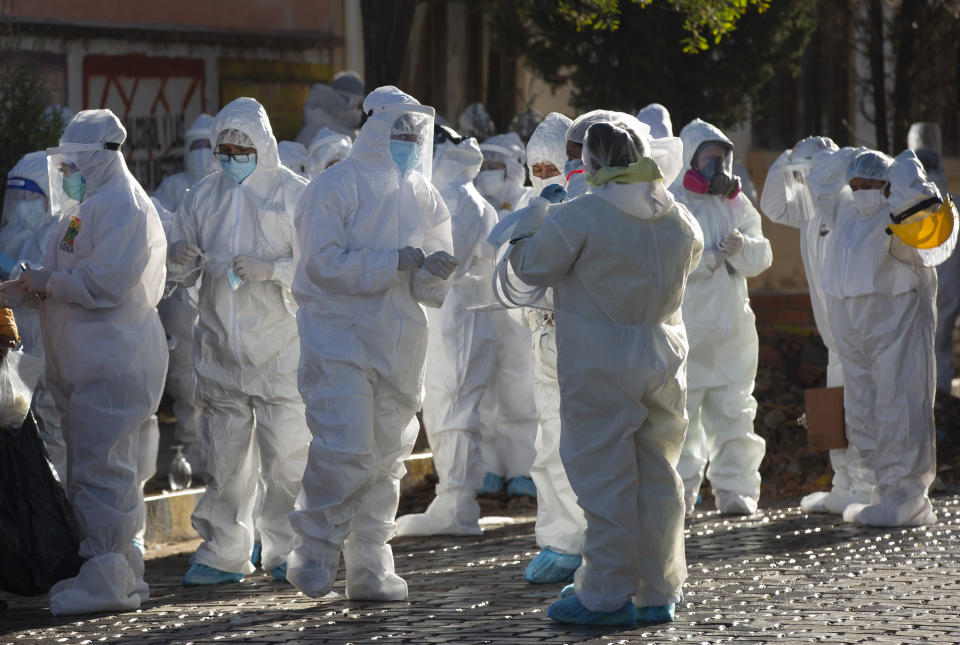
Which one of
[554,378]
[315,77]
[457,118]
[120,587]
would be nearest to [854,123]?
[457,118]

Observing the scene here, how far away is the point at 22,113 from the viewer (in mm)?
11086

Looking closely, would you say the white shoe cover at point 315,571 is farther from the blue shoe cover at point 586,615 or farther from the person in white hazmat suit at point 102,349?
the blue shoe cover at point 586,615

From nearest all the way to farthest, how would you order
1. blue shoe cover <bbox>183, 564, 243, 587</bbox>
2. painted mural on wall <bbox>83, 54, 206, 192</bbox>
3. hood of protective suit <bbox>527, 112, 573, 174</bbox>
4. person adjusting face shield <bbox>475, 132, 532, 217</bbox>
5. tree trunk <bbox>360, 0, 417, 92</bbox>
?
blue shoe cover <bbox>183, 564, 243, 587</bbox> < hood of protective suit <bbox>527, 112, 573, 174</bbox> < person adjusting face shield <bbox>475, 132, 532, 217</bbox> < tree trunk <bbox>360, 0, 417, 92</bbox> < painted mural on wall <bbox>83, 54, 206, 192</bbox>

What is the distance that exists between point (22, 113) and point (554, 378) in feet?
15.8

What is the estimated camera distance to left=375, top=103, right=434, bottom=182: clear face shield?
24.5ft

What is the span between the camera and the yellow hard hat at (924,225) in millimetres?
8906

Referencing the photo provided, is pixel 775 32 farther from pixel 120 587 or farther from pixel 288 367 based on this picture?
pixel 120 587

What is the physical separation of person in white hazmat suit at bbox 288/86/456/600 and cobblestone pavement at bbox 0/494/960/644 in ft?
0.92

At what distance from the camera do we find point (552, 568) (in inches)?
303

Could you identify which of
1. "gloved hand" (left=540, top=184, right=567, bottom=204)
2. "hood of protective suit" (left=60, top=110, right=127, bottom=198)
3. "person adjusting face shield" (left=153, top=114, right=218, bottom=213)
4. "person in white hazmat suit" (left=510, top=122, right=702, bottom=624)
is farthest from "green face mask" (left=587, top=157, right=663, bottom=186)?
"person adjusting face shield" (left=153, top=114, right=218, bottom=213)

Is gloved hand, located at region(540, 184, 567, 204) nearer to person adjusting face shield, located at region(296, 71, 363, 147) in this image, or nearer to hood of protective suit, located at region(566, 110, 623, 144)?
hood of protective suit, located at region(566, 110, 623, 144)

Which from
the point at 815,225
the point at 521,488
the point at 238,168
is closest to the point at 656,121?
the point at 815,225

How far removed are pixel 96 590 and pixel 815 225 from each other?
462 cm

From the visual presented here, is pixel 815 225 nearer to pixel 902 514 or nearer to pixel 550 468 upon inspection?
pixel 902 514
